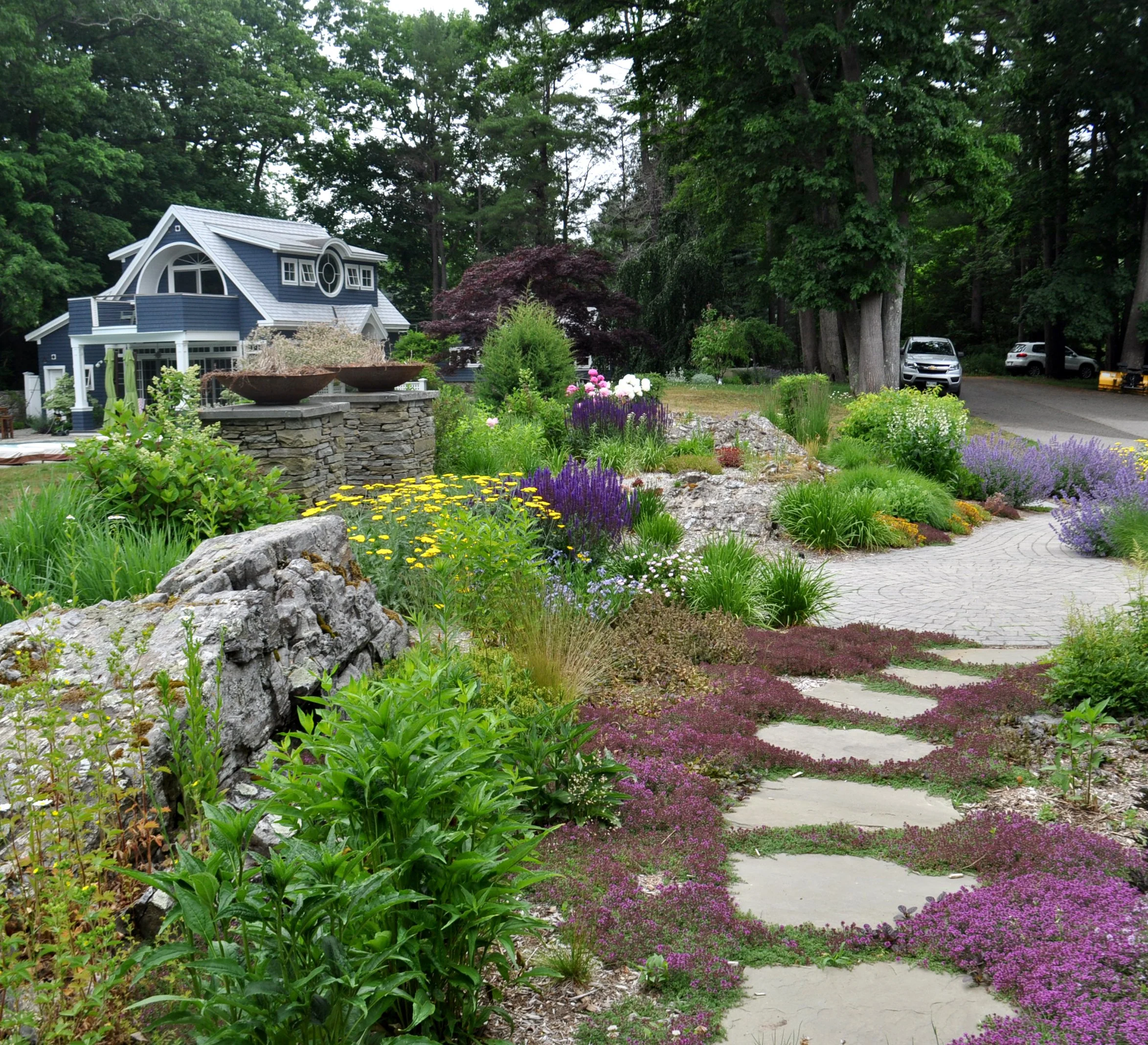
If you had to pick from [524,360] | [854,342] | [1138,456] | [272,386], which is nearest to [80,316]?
[524,360]

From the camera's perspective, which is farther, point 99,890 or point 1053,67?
point 1053,67

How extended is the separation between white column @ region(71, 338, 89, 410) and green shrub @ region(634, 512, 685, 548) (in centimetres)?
2533

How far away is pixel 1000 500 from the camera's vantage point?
12.6 metres

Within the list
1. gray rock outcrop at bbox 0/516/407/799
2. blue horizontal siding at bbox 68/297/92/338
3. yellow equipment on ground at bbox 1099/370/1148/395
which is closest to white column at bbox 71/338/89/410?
blue horizontal siding at bbox 68/297/92/338

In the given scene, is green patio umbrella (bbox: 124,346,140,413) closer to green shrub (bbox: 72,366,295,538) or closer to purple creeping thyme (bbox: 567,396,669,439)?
green shrub (bbox: 72,366,295,538)

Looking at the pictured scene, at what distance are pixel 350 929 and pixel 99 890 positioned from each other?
760 millimetres

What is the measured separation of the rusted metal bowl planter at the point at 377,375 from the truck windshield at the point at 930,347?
23047mm

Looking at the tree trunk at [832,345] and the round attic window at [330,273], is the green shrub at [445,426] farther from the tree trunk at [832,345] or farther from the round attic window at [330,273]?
the round attic window at [330,273]

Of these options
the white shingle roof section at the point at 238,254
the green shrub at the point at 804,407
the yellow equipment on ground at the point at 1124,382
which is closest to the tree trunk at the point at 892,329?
the green shrub at the point at 804,407

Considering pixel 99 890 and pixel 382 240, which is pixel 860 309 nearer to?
pixel 99 890

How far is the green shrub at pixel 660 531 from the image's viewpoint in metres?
8.42

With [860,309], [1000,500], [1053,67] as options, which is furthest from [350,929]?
[1053,67]

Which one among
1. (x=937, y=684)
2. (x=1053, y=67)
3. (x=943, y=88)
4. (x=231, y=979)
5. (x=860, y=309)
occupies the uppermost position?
(x=1053, y=67)

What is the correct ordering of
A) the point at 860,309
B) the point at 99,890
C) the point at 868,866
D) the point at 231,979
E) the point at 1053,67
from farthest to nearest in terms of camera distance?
the point at 1053,67 < the point at 860,309 < the point at 868,866 < the point at 99,890 < the point at 231,979
